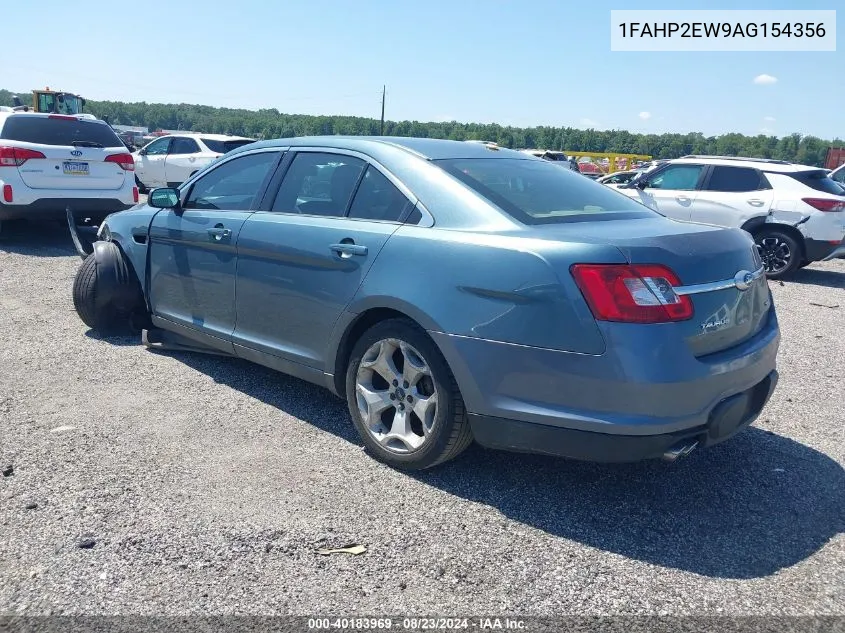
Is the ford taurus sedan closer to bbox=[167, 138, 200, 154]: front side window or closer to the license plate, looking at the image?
the license plate

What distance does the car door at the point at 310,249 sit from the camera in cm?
373

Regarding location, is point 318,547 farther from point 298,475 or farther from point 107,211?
point 107,211

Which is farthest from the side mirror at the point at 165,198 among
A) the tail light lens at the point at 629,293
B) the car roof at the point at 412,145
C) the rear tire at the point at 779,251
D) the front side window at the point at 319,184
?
the rear tire at the point at 779,251

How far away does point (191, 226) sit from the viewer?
4.81 meters

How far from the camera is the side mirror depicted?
4992 millimetres

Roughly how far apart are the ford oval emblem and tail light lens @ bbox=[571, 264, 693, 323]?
1.51 feet

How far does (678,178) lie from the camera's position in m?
11.2

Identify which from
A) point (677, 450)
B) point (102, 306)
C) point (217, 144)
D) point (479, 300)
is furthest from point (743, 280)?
point (217, 144)

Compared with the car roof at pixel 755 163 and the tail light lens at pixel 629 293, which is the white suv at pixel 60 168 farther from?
the tail light lens at pixel 629 293

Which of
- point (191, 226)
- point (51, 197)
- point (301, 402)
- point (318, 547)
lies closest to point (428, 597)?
point (318, 547)

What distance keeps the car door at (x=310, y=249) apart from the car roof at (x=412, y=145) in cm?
7

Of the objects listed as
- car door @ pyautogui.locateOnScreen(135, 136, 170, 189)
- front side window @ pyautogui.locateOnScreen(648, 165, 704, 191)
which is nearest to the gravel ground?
front side window @ pyautogui.locateOnScreen(648, 165, 704, 191)

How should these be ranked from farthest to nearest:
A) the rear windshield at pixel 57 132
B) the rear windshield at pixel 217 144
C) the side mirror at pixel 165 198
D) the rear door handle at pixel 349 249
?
the rear windshield at pixel 217 144 → the rear windshield at pixel 57 132 → the side mirror at pixel 165 198 → the rear door handle at pixel 349 249

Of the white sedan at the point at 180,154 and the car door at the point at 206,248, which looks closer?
the car door at the point at 206,248
